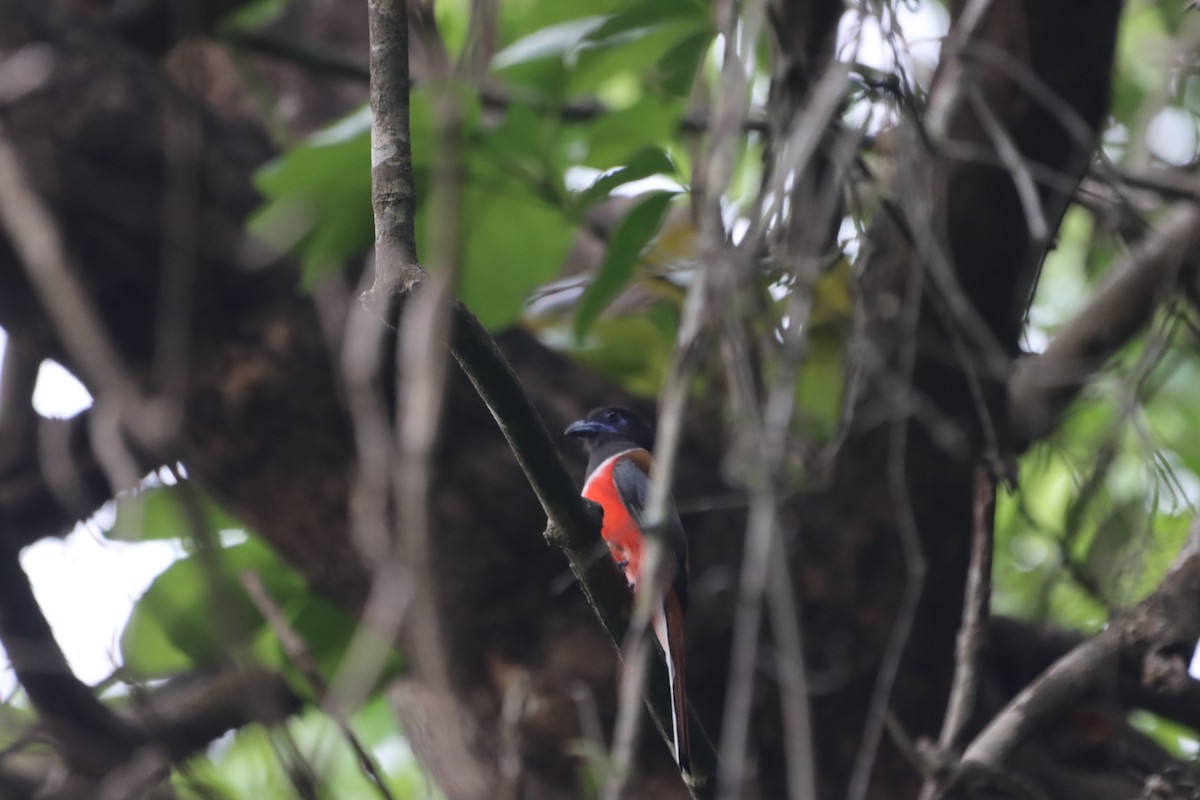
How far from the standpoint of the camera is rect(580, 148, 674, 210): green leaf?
284 cm

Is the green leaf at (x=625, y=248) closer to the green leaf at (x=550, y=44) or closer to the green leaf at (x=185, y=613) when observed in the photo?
the green leaf at (x=550, y=44)

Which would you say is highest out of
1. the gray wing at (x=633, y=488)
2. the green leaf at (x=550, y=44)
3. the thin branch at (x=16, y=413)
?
the green leaf at (x=550, y=44)

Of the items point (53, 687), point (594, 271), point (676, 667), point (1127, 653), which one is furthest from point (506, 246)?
point (1127, 653)

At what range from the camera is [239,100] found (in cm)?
505

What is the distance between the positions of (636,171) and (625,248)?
0.68 ft

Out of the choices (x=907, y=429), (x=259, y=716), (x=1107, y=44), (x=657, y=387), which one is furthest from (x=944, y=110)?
(x=259, y=716)

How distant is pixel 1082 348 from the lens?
360 cm

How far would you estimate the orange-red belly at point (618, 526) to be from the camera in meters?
3.28

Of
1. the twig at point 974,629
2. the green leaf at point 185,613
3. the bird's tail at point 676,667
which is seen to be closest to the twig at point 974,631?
the twig at point 974,629

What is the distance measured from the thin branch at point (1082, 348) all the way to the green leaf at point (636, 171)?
129 cm

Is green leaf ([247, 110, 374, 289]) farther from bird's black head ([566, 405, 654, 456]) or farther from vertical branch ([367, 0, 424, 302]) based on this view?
vertical branch ([367, 0, 424, 302])

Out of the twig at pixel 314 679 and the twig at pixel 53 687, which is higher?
the twig at pixel 314 679

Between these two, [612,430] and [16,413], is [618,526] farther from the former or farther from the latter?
[16,413]

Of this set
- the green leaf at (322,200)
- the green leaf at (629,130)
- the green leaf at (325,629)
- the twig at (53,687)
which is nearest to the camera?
→ the twig at (53,687)
